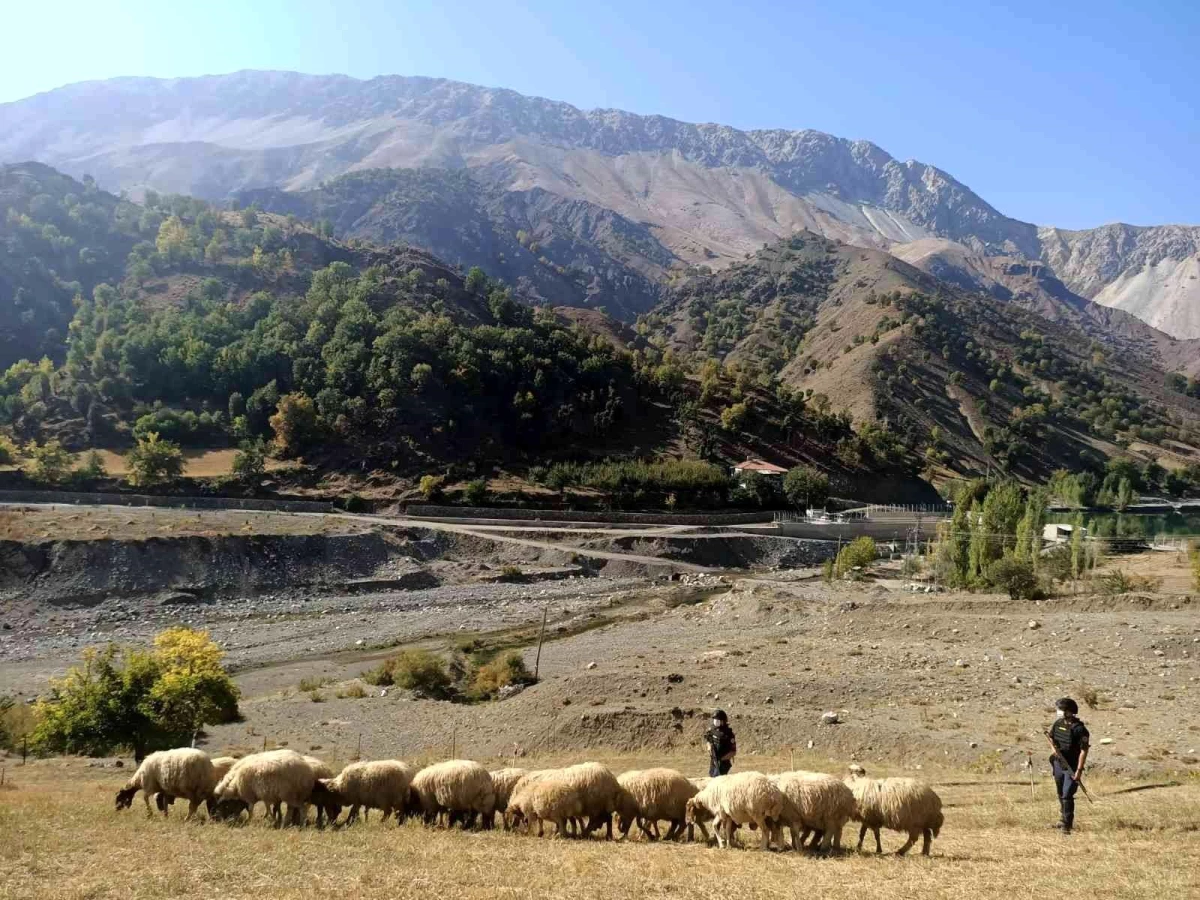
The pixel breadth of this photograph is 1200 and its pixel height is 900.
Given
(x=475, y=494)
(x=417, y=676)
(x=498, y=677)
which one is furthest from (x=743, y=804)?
(x=475, y=494)

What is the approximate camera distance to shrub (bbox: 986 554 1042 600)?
171 feet

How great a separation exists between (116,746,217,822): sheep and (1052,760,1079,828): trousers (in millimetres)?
15091

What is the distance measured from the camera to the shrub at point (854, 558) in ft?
232

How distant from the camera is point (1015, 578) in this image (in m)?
53.1

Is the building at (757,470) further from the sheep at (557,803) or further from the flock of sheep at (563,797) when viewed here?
the sheep at (557,803)

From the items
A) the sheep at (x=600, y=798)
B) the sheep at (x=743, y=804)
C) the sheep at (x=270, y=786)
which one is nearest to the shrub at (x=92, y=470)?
the sheep at (x=270, y=786)

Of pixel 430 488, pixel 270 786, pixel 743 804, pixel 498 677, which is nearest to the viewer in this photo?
pixel 743 804

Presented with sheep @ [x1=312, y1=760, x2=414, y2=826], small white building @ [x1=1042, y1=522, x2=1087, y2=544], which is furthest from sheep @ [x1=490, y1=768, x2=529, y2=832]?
small white building @ [x1=1042, y1=522, x2=1087, y2=544]

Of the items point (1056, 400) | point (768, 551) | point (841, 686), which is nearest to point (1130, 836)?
point (841, 686)

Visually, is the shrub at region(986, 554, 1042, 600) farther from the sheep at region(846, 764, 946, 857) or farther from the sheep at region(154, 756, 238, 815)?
the sheep at region(154, 756, 238, 815)

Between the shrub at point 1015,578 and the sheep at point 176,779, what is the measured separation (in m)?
47.4

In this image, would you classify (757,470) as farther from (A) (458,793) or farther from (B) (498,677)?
(A) (458,793)

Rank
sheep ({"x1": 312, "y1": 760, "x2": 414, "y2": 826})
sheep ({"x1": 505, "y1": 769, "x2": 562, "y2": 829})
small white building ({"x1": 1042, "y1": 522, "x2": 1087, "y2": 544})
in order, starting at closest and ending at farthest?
1. sheep ({"x1": 505, "y1": 769, "x2": 562, "y2": 829})
2. sheep ({"x1": 312, "y1": 760, "x2": 414, "y2": 826})
3. small white building ({"x1": 1042, "y1": 522, "x2": 1087, "y2": 544})

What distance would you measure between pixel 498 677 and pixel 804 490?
2502 inches
